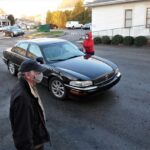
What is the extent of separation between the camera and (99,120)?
18.7 ft

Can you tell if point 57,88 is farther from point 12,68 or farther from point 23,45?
point 12,68

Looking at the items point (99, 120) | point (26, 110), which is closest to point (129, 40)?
point (99, 120)

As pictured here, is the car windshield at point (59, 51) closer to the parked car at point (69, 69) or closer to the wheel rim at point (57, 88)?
the parked car at point (69, 69)

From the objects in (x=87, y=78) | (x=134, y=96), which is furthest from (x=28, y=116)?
(x=134, y=96)

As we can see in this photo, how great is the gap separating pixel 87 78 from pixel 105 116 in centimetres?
114

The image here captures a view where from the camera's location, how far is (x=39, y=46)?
8.20 metres

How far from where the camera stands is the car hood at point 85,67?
Answer: 6739 mm

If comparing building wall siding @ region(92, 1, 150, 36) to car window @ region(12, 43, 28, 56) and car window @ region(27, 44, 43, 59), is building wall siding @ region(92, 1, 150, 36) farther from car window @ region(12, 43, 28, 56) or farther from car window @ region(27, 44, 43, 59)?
car window @ region(27, 44, 43, 59)

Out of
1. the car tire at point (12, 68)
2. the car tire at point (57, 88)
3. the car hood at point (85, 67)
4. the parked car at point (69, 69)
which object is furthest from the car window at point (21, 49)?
the car tire at point (57, 88)

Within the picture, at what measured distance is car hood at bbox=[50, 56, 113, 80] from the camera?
22.1 ft

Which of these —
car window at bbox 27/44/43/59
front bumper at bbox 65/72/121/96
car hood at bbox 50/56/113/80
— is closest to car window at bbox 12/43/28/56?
car window at bbox 27/44/43/59

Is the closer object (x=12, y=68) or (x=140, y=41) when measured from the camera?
(x=12, y=68)

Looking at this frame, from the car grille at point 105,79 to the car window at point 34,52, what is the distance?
2186 millimetres

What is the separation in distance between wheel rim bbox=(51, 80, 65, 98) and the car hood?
1.39 feet
